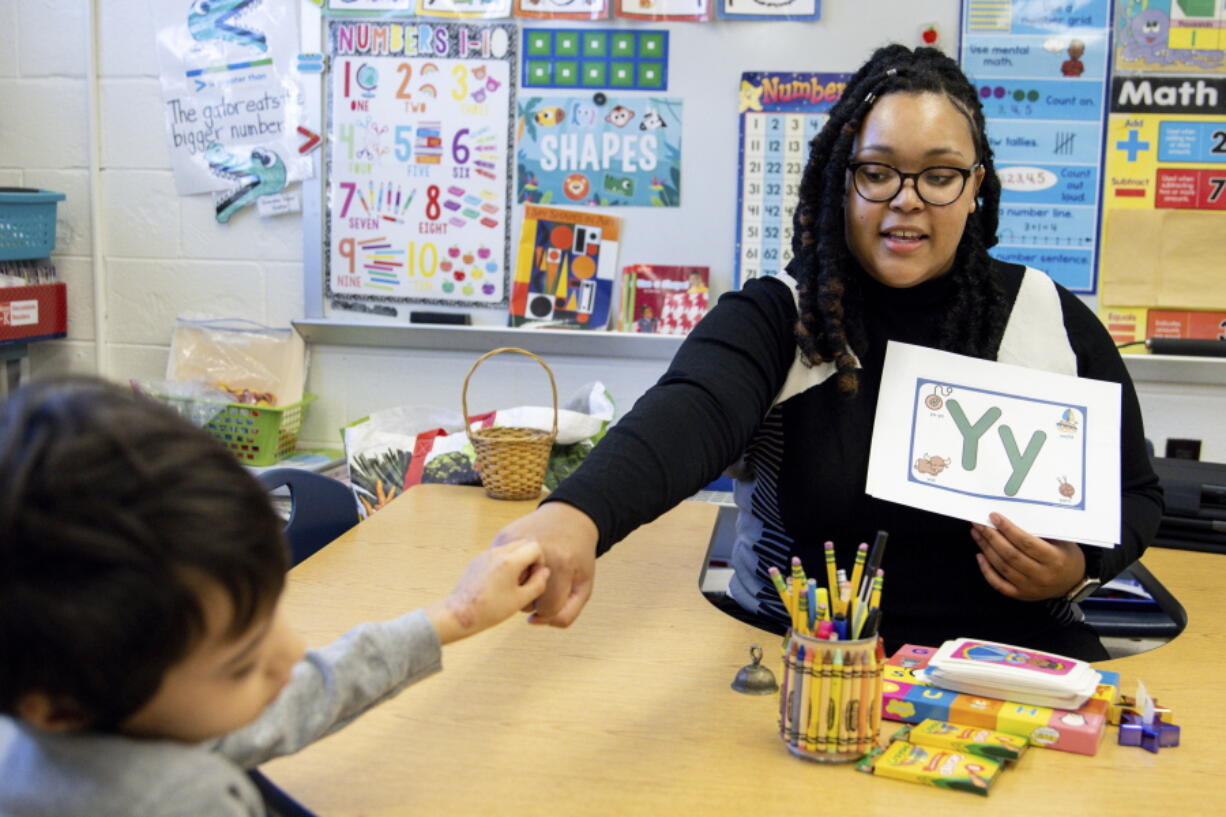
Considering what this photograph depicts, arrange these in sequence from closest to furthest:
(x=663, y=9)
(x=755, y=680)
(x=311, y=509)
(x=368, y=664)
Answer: (x=368, y=664) < (x=755, y=680) < (x=311, y=509) < (x=663, y=9)

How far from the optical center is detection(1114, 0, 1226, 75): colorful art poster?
2818 millimetres

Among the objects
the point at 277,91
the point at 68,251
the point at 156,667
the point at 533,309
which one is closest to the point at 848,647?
the point at 156,667

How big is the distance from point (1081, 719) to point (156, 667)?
91 cm

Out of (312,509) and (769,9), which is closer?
(312,509)

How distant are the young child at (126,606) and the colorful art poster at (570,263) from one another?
2.29m

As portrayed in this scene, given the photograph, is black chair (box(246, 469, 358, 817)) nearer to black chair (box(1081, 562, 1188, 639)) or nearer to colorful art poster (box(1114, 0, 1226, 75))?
black chair (box(1081, 562, 1188, 639))

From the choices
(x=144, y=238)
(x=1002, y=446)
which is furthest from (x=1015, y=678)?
(x=144, y=238)

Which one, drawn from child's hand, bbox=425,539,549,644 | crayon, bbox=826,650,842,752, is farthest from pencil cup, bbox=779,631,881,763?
child's hand, bbox=425,539,549,644

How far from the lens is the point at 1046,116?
9.50ft

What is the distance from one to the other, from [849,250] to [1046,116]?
1.43m

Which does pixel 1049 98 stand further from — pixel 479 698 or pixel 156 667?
pixel 156 667

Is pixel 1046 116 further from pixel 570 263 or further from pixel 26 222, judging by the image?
pixel 26 222

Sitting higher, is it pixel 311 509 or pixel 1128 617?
pixel 311 509

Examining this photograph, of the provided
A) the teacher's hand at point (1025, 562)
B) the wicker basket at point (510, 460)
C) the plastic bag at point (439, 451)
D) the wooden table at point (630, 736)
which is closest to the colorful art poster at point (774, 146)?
the plastic bag at point (439, 451)
